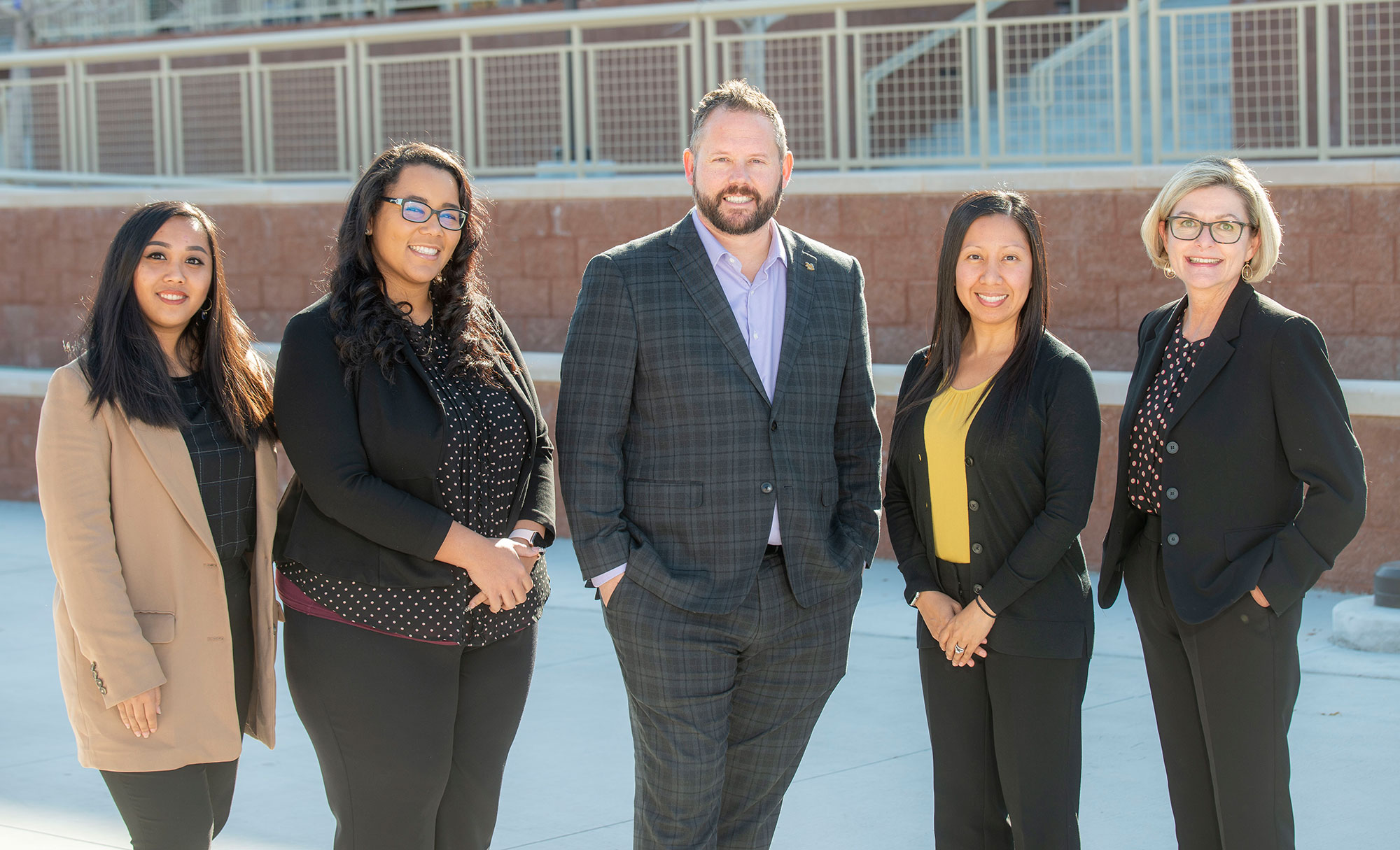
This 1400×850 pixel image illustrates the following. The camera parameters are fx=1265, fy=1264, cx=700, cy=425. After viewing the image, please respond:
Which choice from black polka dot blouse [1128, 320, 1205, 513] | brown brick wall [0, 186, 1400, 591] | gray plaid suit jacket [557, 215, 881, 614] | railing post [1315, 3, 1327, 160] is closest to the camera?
gray plaid suit jacket [557, 215, 881, 614]

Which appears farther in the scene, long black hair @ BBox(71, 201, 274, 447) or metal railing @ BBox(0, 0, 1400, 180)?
metal railing @ BBox(0, 0, 1400, 180)

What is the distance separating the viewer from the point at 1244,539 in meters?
2.84

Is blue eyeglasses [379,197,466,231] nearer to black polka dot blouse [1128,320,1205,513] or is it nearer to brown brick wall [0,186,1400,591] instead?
black polka dot blouse [1128,320,1205,513]

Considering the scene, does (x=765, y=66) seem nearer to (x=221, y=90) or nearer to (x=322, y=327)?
(x=221, y=90)

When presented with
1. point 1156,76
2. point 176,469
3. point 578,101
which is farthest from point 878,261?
point 176,469

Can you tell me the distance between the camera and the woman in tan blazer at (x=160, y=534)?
8.75 feet

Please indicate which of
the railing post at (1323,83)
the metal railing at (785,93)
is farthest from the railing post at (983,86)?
the railing post at (1323,83)

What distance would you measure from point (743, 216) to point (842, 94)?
5402 millimetres

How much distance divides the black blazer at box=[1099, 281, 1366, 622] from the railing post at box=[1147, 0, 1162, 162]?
15.6ft

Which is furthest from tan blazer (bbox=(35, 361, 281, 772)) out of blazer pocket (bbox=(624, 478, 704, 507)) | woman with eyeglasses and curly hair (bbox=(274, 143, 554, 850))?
blazer pocket (bbox=(624, 478, 704, 507))

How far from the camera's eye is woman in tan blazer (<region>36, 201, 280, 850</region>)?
8.75ft

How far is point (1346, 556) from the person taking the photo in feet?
20.8

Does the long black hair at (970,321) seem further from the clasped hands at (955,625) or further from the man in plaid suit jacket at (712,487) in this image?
the clasped hands at (955,625)

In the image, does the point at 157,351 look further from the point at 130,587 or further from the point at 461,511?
the point at 461,511
